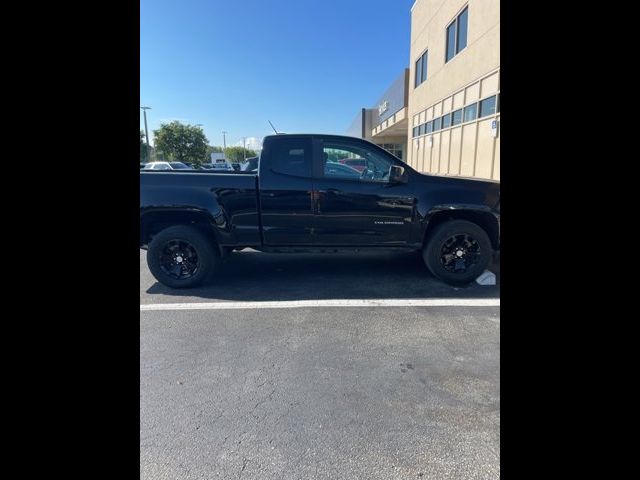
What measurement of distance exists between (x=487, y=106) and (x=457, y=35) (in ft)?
15.6

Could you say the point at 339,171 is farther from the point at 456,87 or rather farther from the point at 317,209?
the point at 456,87

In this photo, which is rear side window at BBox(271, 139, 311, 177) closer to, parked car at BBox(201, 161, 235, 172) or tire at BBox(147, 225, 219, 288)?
parked car at BBox(201, 161, 235, 172)

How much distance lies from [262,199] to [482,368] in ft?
10.4

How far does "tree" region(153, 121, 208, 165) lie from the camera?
41062 millimetres

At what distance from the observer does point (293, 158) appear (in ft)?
15.4

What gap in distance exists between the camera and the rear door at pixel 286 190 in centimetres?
460

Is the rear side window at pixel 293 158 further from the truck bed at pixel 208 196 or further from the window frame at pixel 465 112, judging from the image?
the window frame at pixel 465 112

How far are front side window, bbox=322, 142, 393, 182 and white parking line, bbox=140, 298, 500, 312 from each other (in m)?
1.63

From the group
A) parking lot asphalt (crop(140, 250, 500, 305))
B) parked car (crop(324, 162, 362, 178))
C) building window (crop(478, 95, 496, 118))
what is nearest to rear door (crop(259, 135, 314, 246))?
parked car (crop(324, 162, 362, 178))

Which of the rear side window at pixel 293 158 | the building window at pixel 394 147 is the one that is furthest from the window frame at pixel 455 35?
the building window at pixel 394 147

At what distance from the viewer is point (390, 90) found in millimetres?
26141

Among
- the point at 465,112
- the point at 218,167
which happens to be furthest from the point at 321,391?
the point at 465,112
